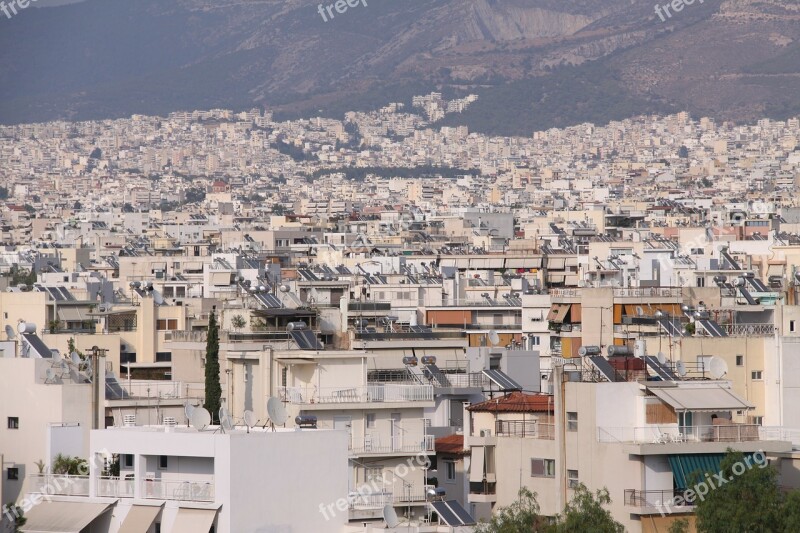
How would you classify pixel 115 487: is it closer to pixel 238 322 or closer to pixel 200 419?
pixel 200 419

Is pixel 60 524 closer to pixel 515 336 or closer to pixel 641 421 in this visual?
pixel 641 421

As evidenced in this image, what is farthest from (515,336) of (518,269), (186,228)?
(186,228)

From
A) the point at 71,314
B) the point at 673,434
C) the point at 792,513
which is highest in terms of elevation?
the point at 71,314

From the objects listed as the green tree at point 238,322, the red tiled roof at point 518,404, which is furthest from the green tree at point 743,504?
the green tree at point 238,322

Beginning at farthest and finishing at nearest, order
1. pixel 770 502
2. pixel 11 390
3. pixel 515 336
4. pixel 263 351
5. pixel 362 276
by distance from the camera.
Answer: pixel 362 276, pixel 515 336, pixel 263 351, pixel 11 390, pixel 770 502

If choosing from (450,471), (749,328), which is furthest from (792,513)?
(749,328)

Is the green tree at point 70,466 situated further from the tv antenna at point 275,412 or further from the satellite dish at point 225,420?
the tv antenna at point 275,412

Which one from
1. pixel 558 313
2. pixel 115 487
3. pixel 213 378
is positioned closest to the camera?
pixel 115 487
